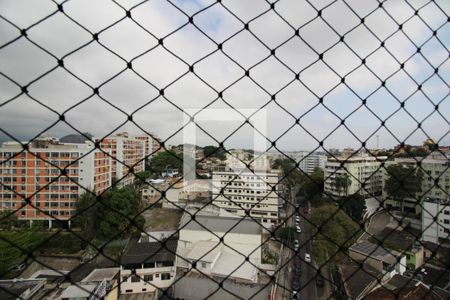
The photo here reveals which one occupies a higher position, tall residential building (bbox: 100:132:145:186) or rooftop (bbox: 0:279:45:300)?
tall residential building (bbox: 100:132:145:186)

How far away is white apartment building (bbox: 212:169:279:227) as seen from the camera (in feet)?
2.58

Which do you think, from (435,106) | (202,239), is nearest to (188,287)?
(202,239)

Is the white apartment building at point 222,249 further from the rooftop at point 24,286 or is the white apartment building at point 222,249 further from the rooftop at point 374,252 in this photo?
the rooftop at point 24,286

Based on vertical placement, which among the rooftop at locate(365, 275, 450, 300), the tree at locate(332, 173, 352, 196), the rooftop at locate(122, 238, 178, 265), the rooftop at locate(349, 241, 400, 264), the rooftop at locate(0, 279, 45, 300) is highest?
the tree at locate(332, 173, 352, 196)

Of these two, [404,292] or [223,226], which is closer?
[404,292]

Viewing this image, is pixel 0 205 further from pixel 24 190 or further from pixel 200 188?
pixel 200 188

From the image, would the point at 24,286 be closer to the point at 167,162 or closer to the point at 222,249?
the point at 222,249

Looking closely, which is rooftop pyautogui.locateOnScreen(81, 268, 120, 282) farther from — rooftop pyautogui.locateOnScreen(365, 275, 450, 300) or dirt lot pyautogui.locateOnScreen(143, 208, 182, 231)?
rooftop pyautogui.locateOnScreen(365, 275, 450, 300)

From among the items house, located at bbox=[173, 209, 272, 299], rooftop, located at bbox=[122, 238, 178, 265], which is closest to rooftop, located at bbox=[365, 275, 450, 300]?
house, located at bbox=[173, 209, 272, 299]

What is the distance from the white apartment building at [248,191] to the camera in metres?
0.79

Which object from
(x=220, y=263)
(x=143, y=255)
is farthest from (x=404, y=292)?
(x=143, y=255)

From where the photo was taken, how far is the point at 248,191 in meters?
6.11

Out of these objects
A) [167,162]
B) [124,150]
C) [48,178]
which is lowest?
[48,178]

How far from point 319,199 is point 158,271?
230 inches
